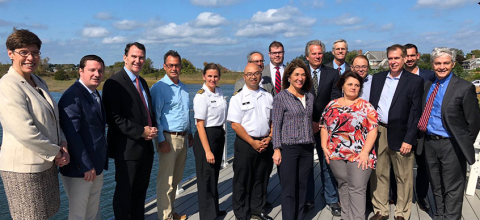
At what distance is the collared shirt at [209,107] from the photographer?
3.00m

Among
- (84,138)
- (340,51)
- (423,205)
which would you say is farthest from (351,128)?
(84,138)

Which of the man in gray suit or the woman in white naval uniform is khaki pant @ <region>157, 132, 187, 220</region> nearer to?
the woman in white naval uniform

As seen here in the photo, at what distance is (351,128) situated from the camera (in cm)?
274

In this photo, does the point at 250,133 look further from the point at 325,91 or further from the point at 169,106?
the point at 325,91

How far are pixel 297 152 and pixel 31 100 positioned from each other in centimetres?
203

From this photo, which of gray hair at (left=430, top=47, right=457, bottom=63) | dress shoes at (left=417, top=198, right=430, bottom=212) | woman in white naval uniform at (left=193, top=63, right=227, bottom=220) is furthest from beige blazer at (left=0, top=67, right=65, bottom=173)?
dress shoes at (left=417, top=198, right=430, bottom=212)

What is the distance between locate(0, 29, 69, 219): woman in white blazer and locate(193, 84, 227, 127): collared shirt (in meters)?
1.21

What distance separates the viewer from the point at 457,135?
276cm

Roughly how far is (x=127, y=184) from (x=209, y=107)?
A: 3.17 feet

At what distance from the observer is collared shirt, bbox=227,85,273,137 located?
9.77 feet

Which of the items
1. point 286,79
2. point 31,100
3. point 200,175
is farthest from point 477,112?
point 31,100

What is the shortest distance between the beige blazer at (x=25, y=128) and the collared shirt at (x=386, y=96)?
2692 mm

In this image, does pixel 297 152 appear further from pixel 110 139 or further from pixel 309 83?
pixel 110 139

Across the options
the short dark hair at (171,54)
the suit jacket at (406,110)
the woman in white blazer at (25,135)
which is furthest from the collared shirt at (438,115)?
the woman in white blazer at (25,135)
